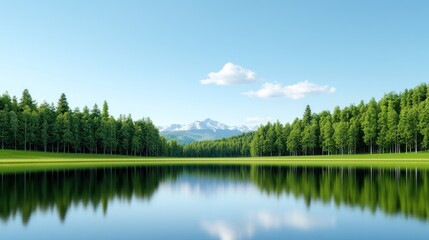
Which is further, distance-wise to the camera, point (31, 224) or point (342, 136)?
point (342, 136)

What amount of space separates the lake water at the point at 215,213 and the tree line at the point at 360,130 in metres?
84.8

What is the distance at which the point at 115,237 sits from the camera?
1614 cm

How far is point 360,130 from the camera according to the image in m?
126

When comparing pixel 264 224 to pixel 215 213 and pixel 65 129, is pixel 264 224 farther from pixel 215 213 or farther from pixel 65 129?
pixel 65 129

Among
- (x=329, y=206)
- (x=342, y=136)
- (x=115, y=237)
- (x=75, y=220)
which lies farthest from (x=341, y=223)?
(x=342, y=136)

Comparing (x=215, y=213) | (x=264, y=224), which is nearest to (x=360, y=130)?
(x=215, y=213)

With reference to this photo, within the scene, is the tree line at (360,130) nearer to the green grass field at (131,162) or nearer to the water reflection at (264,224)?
the green grass field at (131,162)

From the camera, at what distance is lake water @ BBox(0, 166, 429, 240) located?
16.9 metres

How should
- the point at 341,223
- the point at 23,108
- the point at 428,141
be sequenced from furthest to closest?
the point at 23,108 < the point at 428,141 < the point at 341,223

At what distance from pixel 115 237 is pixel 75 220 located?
4359 millimetres

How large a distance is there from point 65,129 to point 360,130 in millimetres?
98547

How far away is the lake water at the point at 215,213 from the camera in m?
16.9

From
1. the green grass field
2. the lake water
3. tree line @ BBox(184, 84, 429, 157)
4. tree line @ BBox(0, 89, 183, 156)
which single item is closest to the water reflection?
the lake water

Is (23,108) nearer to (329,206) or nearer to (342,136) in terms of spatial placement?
(342,136)
